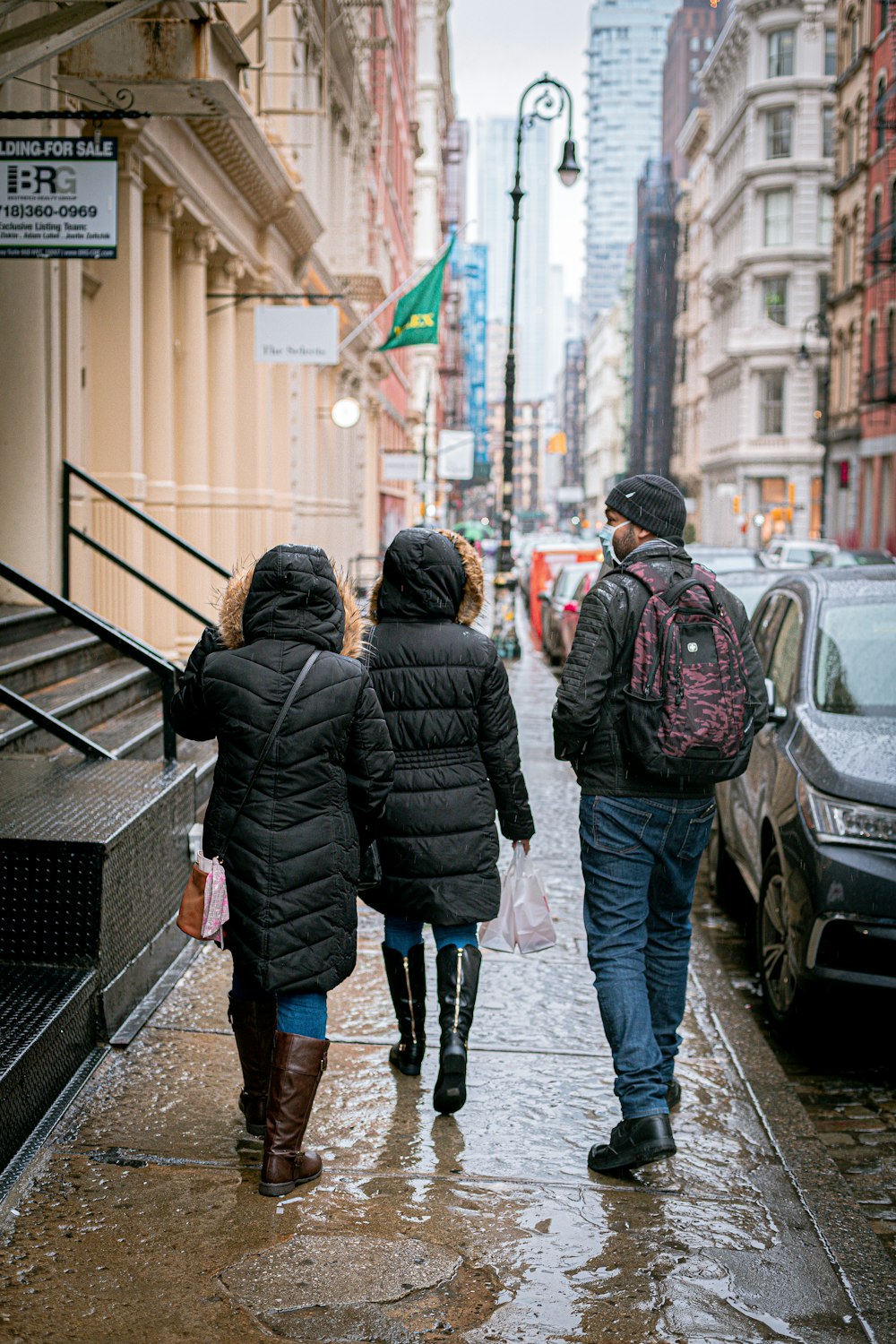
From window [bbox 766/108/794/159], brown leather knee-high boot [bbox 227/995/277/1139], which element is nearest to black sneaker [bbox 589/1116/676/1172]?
brown leather knee-high boot [bbox 227/995/277/1139]

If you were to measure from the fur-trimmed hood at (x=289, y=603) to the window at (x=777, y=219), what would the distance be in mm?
77739

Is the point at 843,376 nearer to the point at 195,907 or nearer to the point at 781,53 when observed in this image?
the point at 781,53

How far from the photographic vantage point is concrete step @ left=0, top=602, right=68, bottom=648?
976cm

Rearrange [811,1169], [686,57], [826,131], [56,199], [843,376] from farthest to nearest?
[686,57] < [826,131] < [843,376] < [56,199] < [811,1169]

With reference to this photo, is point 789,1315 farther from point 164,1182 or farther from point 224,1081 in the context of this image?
point 224,1081

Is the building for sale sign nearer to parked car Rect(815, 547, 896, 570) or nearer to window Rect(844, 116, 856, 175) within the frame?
parked car Rect(815, 547, 896, 570)

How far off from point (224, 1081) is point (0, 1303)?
1.56 metres

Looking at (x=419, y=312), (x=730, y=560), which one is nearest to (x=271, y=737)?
(x=730, y=560)

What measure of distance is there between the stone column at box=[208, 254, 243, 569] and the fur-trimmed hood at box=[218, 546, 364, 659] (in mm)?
14158

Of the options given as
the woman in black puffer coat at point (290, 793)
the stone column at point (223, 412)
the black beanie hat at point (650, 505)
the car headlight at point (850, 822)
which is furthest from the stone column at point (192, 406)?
the woman in black puffer coat at point (290, 793)

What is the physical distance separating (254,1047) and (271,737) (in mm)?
1037

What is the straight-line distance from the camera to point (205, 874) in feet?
13.7

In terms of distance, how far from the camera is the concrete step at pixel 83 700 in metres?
7.86

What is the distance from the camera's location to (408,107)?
58.1m
